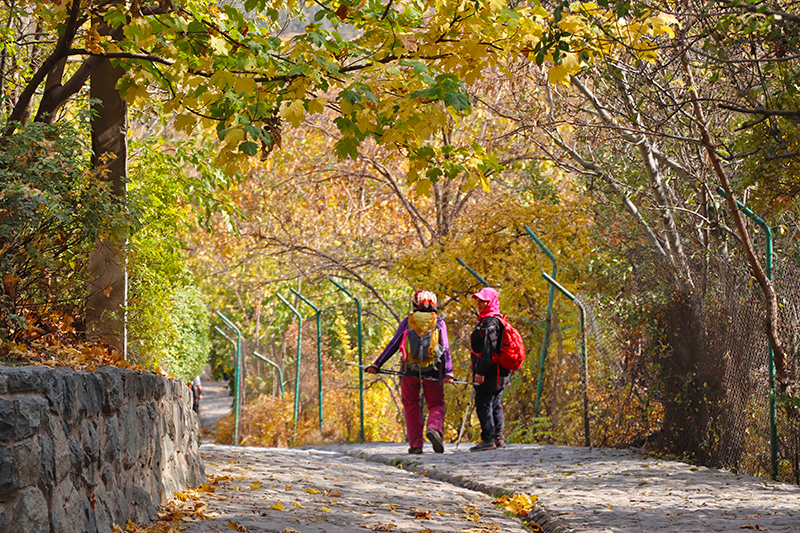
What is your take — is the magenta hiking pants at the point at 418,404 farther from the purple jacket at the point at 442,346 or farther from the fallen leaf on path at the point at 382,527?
the fallen leaf on path at the point at 382,527

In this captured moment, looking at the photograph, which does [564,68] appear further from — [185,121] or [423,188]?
[185,121]

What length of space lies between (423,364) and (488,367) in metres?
0.79

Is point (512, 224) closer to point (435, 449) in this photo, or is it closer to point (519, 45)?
point (435, 449)

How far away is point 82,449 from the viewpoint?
13.2 feet

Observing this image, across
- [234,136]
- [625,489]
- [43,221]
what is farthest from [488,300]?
[43,221]

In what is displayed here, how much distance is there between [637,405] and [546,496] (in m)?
2.69

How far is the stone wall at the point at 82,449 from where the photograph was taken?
3.29m

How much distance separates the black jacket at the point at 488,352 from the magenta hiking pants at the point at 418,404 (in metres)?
0.53

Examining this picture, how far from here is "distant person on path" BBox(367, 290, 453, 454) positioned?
33.8ft

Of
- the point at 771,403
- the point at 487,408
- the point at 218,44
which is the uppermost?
the point at 218,44

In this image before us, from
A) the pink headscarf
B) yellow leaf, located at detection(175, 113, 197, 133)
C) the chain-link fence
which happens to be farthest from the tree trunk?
the chain-link fence

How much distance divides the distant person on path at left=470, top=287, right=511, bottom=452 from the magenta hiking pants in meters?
0.50

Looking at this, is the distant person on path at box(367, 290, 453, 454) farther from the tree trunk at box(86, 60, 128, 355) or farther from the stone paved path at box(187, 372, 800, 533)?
the tree trunk at box(86, 60, 128, 355)

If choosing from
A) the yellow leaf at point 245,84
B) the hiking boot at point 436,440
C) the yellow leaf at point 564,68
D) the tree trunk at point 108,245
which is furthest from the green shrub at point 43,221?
the hiking boot at point 436,440
